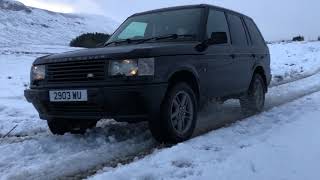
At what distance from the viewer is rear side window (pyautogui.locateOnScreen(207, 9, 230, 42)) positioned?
7.44m

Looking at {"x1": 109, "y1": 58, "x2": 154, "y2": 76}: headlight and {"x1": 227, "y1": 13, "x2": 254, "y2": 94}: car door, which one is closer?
{"x1": 109, "y1": 58, "x2": 154, "y2": 76}: headlight

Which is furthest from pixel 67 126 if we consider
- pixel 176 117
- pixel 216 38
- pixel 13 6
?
pixel 13 6

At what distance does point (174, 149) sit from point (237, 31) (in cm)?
345

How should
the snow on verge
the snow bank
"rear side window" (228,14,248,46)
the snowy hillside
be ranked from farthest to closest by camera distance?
the snowy hillside, the snow bank, "rear side window" (228,14,248,46), the snow on verge

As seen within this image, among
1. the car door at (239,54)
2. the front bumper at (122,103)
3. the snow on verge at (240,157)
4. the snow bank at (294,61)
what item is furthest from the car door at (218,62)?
the snow bank at (294,61)

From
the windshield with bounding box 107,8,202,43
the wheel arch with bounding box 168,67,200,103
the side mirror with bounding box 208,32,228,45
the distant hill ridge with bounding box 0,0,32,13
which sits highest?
the distant hill ridge with bounding box 0,0,32,13

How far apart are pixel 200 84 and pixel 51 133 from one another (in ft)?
6.49

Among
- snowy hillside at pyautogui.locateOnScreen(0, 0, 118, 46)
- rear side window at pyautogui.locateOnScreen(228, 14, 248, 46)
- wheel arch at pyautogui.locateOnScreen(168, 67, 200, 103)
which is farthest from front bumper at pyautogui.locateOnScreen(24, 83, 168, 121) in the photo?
snowy hillside at pyautogui.locateOnScreen(0, 0, 118, 46)

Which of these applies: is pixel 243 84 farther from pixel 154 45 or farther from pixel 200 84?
pixel 154 45

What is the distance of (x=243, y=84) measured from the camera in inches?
330

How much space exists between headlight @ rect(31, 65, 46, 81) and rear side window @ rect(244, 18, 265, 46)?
12.5 feet

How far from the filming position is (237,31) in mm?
8477

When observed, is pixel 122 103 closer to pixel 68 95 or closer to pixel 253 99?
pixel 68 95

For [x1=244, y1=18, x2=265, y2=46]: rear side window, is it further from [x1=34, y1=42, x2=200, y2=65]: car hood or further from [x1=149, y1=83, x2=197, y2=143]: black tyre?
[x1=149, y1=83, x2=197, y2=143]: black tyre
